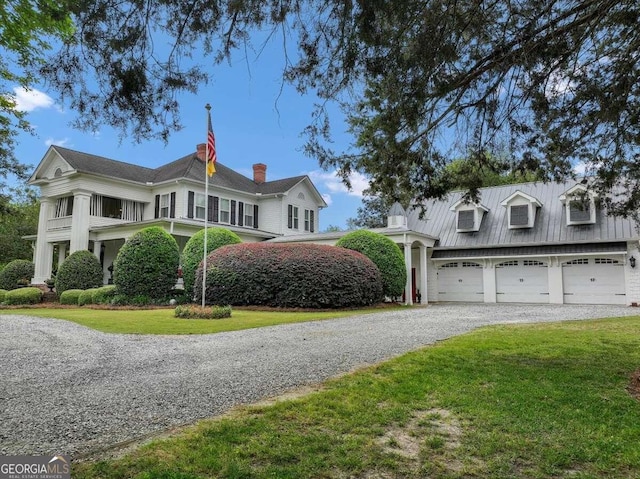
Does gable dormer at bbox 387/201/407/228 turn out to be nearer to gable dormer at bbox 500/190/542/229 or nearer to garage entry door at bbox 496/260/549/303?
gable dormer at bbox 500/190/542/229

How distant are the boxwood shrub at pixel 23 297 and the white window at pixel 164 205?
7271 mm

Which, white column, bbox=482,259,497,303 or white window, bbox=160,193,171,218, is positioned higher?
white window, bbox=160,193,171,218

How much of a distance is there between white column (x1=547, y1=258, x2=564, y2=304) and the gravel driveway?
36.3 feet

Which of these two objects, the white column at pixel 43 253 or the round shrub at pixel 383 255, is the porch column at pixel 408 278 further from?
the white column at pixel 43 253

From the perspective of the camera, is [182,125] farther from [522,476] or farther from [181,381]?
[522,476]

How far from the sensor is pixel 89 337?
8.83 meters

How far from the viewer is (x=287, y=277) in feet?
52.1

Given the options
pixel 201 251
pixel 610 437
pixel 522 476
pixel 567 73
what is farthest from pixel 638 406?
pixel 201 251

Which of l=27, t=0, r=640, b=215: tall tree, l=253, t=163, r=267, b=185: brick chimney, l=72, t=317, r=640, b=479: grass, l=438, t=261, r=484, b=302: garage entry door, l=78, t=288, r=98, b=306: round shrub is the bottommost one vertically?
l=72, t=317, r=640, b=479: grass

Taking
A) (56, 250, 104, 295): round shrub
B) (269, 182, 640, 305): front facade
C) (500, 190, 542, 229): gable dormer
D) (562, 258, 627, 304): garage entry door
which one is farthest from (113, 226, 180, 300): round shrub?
(562, 258, 627, 304): garage entry door

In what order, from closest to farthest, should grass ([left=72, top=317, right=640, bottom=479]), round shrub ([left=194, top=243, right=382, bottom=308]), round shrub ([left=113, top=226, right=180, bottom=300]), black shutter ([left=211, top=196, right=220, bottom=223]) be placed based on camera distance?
grass ([left=72, top=317, right=640, bottom=479]) → round shrub ([left=194, top=243, right=382, bottom=308]) → round shrub ([left=113, top=226, right=180, bottom=300]) → black shutter ([left=211, top=196, right=220, bottom=223])

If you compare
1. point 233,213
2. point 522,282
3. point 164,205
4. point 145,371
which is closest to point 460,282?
point 522,282

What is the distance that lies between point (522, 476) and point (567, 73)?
566cm

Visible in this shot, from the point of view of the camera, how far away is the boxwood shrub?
61.7 ft
